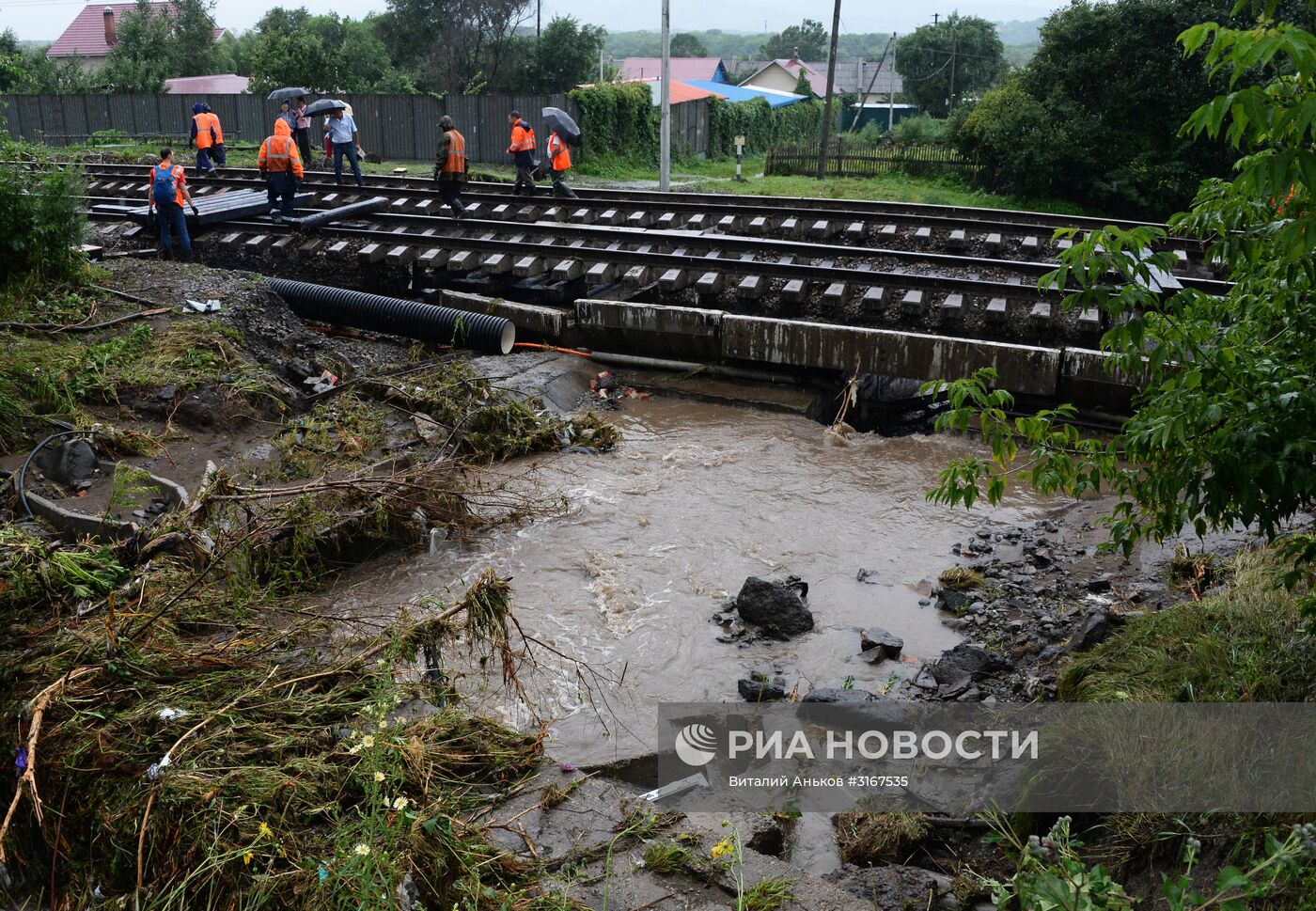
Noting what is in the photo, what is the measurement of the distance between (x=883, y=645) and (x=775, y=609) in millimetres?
673

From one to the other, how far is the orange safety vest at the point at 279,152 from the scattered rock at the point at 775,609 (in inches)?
424

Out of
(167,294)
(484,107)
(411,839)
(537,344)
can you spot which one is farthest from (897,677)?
(484,107)

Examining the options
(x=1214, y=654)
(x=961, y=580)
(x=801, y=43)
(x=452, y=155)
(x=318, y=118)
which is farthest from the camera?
(x=801, y=43)

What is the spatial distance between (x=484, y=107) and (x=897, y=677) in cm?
2833

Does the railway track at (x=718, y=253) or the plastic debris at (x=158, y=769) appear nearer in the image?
the plastic debris at (x=158, y=769)

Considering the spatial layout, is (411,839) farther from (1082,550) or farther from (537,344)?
(537,344)

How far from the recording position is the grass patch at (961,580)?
21.5 ft

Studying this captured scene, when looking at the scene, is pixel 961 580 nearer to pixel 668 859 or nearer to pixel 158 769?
pixel 668 859

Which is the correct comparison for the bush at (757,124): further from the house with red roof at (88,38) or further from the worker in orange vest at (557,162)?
the house with red roof at (88,38)

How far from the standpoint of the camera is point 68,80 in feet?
135

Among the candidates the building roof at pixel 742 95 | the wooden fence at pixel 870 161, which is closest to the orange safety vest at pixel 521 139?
the wooden fence at pixel 870 161

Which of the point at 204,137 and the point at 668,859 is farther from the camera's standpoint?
the point at 204,137

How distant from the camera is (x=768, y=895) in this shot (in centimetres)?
364

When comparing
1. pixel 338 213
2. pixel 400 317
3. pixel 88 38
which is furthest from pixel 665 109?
pixel 88 38
